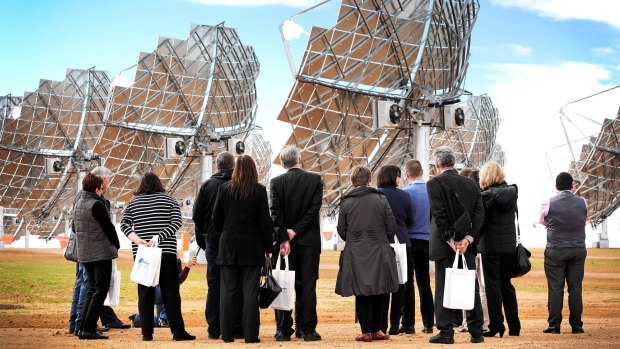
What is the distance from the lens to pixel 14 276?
2852 centimetres

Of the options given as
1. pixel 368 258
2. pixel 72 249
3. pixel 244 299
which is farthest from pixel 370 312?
pixel 72 249

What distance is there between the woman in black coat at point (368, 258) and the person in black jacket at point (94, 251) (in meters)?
2.88

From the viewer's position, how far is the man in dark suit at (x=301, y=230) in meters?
11.1

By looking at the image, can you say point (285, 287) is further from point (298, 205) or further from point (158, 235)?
point (158, 235)

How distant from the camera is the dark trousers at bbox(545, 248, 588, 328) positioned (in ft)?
40.1

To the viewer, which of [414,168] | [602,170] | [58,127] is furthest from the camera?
[602,170]

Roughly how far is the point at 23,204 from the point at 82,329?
60.9 metres

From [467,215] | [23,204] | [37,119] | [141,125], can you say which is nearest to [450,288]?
[467,215]

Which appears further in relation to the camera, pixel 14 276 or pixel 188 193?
pixel 188 193

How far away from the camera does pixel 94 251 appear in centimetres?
1141

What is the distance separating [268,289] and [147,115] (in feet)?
124

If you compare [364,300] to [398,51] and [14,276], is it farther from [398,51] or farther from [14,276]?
[398,51]

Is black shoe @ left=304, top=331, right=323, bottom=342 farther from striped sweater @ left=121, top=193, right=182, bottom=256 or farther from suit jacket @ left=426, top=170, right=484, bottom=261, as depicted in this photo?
striped sweater @ left=121, top=193, right=182, bottom=256

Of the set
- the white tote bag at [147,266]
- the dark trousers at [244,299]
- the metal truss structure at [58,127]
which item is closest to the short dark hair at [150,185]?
the white tote bag at [147,266]
